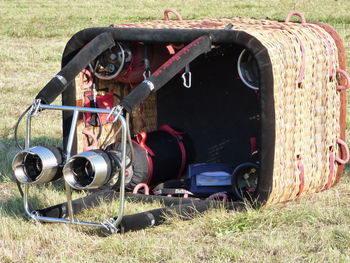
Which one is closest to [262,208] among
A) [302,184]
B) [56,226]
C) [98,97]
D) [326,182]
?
[302,184]

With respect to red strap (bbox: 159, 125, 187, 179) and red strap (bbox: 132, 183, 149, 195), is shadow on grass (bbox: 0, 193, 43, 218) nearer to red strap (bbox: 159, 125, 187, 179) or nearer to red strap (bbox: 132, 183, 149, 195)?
red strap (bbox: 132, 183, 149, 195)

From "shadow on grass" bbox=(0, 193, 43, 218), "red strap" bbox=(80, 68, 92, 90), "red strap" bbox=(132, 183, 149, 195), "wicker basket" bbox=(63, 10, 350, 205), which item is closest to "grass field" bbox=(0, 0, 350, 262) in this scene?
"shadow on grass" bbox=(0, 193, 43, 218)

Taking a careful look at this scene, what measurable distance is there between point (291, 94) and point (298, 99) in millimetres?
106

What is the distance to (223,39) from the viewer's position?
4.65 m

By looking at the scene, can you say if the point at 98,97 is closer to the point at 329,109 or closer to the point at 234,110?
the point at 234,110

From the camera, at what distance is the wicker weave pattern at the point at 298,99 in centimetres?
460

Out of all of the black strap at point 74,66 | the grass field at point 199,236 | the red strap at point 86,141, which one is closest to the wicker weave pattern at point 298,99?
the grass field at point 199,236

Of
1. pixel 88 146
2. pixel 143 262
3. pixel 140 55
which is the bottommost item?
pixel 143 262

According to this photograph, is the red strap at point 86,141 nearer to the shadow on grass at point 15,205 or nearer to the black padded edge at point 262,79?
the shadow on grass at point 15,205

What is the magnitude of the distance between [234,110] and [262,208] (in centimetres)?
122

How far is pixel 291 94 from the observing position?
185 inches

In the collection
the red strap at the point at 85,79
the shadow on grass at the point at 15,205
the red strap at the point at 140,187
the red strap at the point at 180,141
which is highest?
the red strap at the point at 85,79

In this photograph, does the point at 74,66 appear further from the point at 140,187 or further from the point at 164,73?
the point at 140,187

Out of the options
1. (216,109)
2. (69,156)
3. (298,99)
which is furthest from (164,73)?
(216,109)
